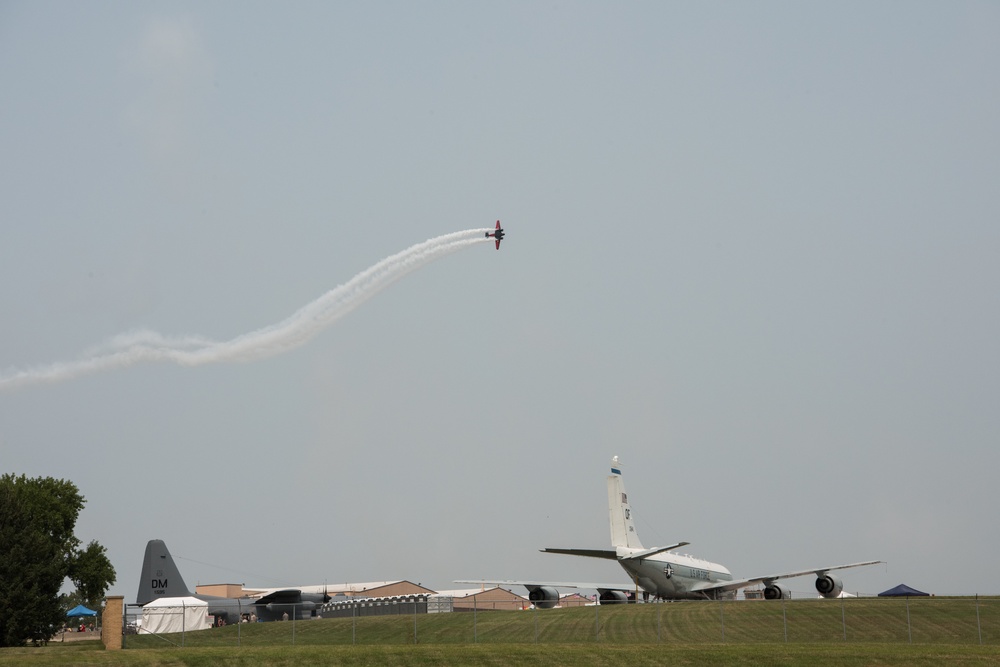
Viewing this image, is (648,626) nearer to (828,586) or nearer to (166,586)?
(828,586)

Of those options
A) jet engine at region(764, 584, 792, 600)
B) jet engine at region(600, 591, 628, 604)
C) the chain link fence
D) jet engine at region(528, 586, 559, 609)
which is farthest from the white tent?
jet engine at region(764, 584, 792, 600)

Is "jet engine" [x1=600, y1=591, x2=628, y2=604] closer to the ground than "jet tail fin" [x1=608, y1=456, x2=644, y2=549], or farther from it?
closer to the ground

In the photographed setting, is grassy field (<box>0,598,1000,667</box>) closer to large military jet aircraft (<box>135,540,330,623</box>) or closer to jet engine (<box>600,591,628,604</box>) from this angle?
jet engine (<box>600,591,628,604</box>)

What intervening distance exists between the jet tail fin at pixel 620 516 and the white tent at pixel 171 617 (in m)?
24.8

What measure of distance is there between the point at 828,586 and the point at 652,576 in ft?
38.4

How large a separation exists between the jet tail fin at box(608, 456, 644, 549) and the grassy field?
8916 mm

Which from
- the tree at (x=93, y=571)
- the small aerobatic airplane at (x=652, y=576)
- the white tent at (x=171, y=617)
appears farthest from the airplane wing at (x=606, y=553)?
the tree at (x=93, y=571)

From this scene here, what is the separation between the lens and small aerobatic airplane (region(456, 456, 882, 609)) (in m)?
63.8

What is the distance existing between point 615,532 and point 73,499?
44433 mm

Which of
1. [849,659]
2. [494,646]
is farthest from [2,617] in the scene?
[849,659]

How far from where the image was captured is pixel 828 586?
67000mm

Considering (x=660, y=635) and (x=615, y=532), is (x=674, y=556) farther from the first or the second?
(x=660, y=635)

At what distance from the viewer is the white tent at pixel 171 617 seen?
52406mm

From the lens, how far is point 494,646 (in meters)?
41.0
